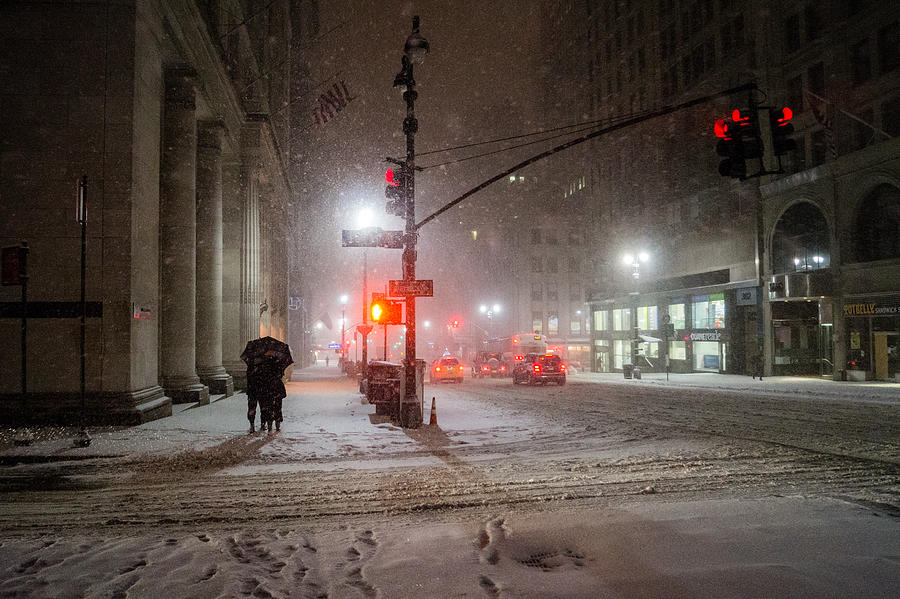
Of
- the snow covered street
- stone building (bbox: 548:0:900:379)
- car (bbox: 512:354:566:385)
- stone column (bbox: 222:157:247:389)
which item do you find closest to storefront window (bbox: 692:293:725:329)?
stone building (bbox: 548:0:900:379)

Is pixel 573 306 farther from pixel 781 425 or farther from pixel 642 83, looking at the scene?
pixel 781 425

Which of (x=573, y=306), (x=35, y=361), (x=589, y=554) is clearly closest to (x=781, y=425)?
(x=589, y=554)

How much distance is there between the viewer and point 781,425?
43.7ft

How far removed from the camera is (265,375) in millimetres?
12328

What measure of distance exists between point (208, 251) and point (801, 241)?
105ft

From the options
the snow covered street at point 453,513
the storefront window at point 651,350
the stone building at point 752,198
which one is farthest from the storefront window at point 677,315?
the snow covered street at point 453,513

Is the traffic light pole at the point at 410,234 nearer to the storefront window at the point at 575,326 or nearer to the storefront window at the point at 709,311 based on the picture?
the storefront window at the point at 709,311

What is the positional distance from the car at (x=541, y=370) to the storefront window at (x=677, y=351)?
17815 mm

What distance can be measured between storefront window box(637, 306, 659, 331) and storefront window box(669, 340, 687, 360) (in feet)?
8.76

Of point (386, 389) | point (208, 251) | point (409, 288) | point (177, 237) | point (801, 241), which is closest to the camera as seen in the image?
point (409, 288)

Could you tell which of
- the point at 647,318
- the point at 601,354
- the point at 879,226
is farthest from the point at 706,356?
the point at 601,354

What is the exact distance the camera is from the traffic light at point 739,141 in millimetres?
10258

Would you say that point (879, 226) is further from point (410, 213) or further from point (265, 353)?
point (265, 353)

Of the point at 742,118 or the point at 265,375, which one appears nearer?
the point at 742,118
